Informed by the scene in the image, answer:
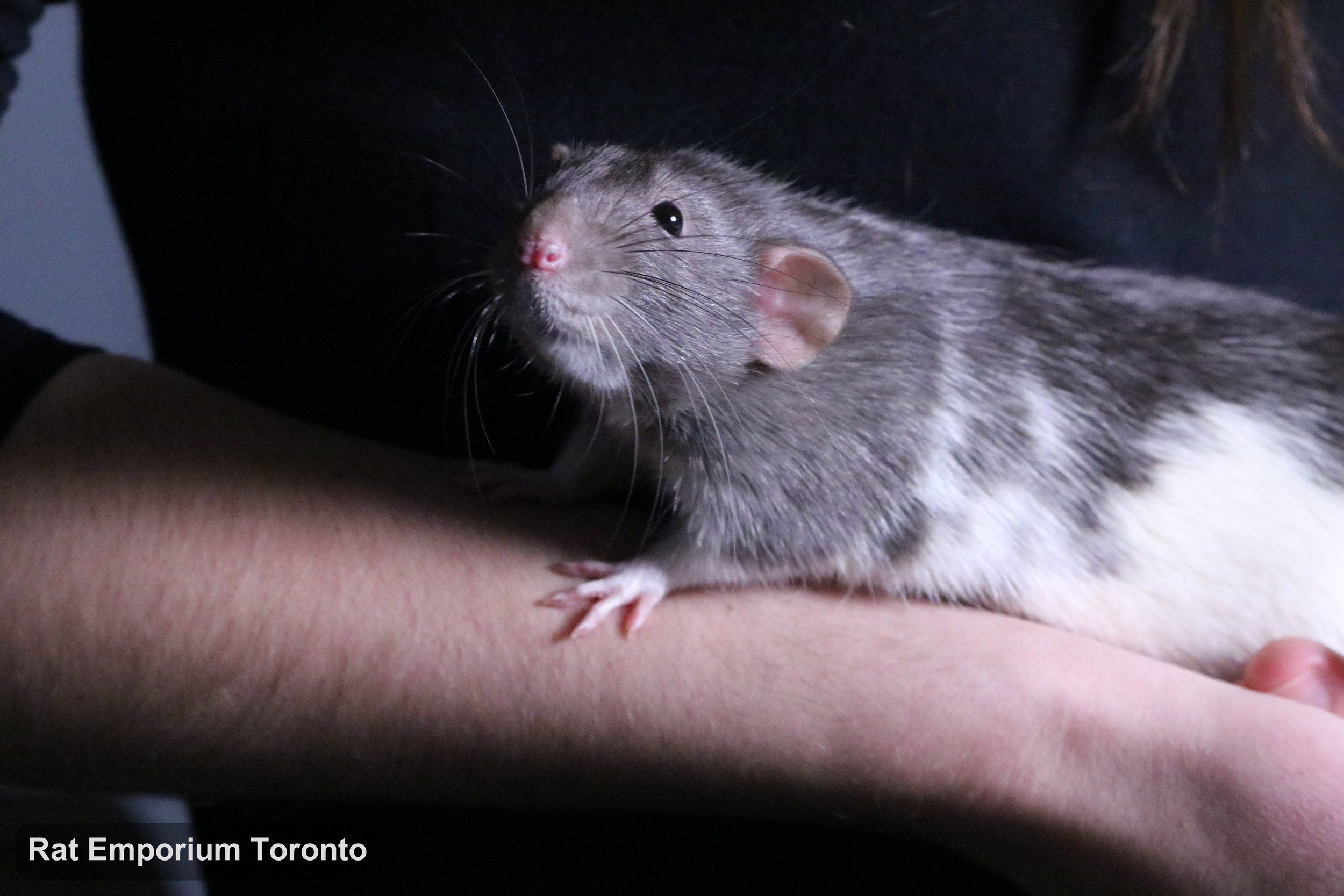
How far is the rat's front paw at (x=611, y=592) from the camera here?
1464mm

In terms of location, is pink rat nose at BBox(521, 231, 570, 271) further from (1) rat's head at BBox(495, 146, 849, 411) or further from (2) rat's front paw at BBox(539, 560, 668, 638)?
(2) rat's front paw at BBox(539, 560, 668, 638)

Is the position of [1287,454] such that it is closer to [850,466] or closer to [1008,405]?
[1008,405]

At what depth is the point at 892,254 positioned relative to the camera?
1.64 m

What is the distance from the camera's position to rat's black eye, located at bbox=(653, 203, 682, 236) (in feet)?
4.78

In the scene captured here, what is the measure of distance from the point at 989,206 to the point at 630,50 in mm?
698

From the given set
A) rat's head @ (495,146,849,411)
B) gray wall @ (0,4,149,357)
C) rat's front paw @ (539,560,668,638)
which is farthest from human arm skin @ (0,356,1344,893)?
gray wall @ (0,4,149,357)

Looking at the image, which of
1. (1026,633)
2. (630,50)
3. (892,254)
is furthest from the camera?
(630,50)

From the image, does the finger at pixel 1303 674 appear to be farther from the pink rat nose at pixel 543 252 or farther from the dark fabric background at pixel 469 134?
the pink rat nose at pixel 543 252

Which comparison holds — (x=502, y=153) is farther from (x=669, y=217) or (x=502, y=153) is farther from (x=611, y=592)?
(x=611, y=592)

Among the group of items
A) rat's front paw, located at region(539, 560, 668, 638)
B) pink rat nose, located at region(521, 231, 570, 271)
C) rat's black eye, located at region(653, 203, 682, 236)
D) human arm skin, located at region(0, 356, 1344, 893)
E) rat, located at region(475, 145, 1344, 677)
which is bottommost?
human arm skin, located at region(0, 356, 1344, 893)

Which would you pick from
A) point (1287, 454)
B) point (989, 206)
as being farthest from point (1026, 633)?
point (989, 206)

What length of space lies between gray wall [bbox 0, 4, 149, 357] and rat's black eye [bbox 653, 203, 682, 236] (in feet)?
7.89

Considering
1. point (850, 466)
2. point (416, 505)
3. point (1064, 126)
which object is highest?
point (1064, 126)

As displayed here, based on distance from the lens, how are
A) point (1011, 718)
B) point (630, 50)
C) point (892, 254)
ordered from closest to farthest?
point (1011, 718) → point (892, 254) → point (630, 50)
